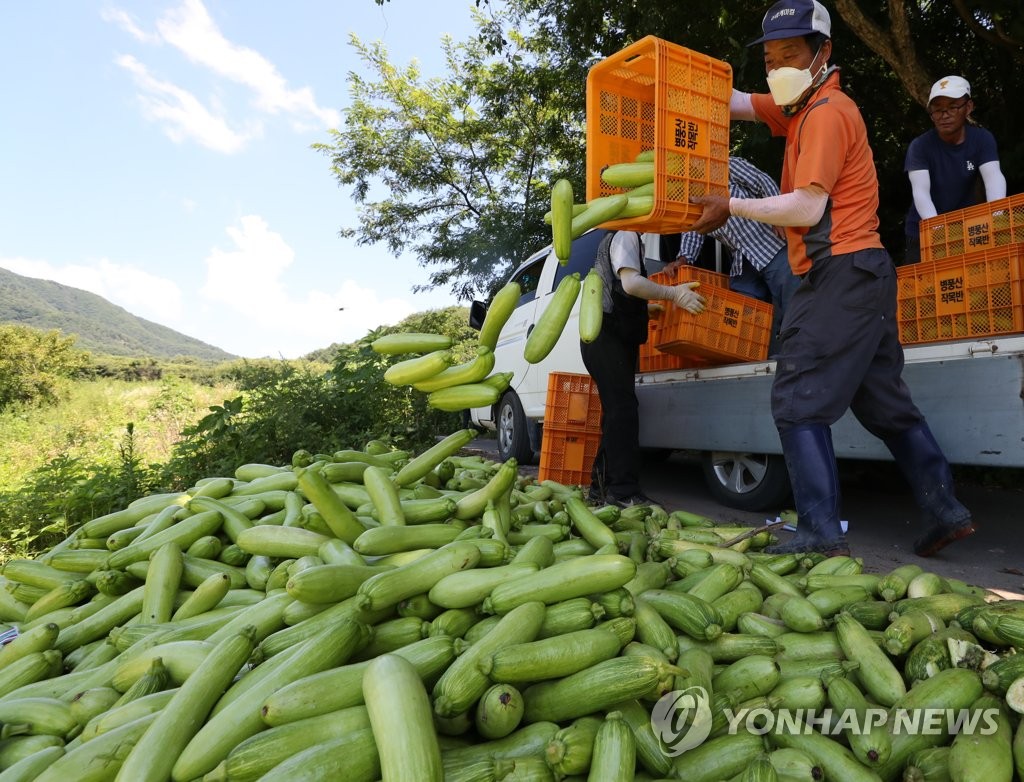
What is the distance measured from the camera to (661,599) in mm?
2057

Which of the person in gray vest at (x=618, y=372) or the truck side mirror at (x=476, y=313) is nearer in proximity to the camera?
the person in gray vest at (x=618, y=372)

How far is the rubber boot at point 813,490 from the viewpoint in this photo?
3.06m

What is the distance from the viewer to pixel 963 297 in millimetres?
4031

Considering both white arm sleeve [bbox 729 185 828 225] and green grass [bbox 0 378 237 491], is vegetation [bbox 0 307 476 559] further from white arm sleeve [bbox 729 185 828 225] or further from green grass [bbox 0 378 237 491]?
white arm sleeve [bbox 729 185 828 225]

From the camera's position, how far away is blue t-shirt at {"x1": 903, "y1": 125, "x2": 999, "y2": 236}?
198 inches

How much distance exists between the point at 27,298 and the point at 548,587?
150 metres

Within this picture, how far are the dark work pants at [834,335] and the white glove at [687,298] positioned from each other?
1.29m

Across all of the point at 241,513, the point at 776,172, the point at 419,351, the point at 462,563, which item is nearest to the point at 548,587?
the point at 462,563

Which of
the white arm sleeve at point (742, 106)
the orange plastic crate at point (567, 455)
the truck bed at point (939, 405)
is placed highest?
the white arm sleeve at point (742, 106)

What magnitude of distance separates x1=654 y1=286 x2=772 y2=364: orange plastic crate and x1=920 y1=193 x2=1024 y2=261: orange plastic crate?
3.98 ft

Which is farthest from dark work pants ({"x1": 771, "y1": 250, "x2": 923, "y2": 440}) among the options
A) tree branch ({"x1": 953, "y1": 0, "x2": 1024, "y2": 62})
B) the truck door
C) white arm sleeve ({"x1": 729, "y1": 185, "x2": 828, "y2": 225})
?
tree branch ({"x1": 953, "y1": 0, "x2": 1024, "y2": 62})

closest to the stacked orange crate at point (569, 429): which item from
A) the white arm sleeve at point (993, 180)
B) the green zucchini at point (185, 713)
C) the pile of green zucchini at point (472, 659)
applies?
the pile of green zucchini at point (472, 659)

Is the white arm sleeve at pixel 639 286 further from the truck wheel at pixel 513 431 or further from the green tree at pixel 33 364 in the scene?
the green tree at pixel 33 364

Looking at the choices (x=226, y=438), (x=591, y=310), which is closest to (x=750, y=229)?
(x=591, y=310)
